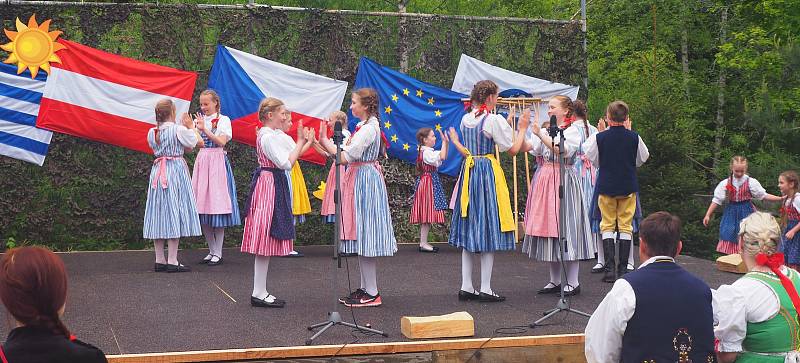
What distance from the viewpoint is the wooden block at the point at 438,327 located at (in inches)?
208

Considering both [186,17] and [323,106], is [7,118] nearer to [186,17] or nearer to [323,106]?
[186,17]

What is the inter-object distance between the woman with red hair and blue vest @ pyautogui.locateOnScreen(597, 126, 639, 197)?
16.7 feet

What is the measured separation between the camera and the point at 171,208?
7.77 meters

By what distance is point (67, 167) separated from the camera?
30.1 feet

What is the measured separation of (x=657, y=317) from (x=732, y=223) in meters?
6.32

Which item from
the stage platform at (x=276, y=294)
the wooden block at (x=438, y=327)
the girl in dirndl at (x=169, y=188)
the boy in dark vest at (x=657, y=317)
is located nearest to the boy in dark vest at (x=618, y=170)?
the stage platform at (x=276, y=294)

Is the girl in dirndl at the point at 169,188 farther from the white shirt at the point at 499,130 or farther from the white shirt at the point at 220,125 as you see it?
the white shirt at the point at 499,130

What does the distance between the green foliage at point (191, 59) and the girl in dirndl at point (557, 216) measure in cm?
345

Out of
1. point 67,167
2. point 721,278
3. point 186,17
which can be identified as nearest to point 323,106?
point 186,17

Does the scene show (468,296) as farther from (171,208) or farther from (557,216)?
(171,208)

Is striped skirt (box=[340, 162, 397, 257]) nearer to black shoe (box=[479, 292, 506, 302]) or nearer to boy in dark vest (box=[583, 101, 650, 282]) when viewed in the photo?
black shoe (box=[479, 292, 506, 302])

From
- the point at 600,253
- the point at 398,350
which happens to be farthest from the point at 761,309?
the point at 600,253

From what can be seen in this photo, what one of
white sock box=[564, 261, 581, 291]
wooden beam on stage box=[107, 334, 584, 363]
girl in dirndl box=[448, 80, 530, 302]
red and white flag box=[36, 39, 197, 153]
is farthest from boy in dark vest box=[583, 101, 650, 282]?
red and white flag box=[36, 39, 197, 153]

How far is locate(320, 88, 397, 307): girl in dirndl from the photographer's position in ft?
20.0
